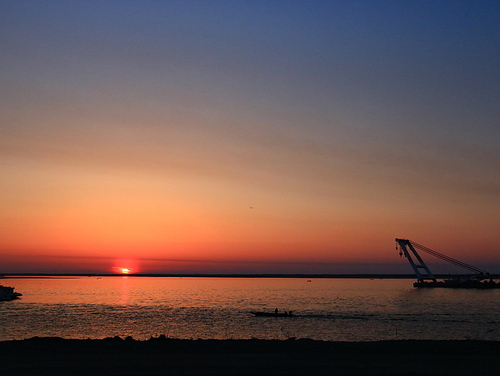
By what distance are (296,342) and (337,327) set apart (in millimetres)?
29389

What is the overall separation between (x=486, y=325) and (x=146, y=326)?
42.9m

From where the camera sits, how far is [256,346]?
86.4 feet

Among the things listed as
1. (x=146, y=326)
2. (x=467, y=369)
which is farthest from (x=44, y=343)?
(x=146, y=326)

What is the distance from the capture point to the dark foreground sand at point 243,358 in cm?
1936

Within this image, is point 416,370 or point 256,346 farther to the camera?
point 256,346

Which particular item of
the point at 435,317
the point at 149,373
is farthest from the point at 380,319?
the point at 149,373

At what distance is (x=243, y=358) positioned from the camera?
72.7 feet

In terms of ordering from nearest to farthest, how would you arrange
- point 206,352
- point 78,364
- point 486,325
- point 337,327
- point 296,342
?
point 78,364, point 206,352, point 296,342, point 337,327, point 486,325

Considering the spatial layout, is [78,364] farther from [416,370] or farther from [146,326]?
[146,326]

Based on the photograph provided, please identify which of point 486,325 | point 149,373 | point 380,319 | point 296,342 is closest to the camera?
point 149,373

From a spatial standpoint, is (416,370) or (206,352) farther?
(206,352)

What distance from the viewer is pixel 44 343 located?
25969 millimetres

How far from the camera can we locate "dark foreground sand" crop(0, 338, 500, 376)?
63.5ft

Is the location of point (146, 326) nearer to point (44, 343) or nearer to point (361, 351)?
point (44, 343)
